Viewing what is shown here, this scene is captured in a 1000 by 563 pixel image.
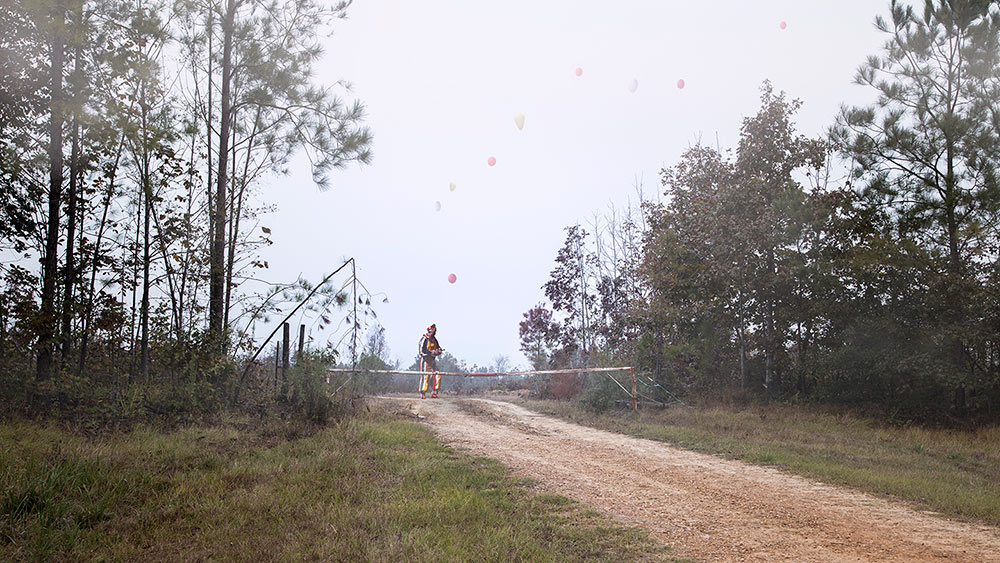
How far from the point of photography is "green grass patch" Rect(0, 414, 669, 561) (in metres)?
4.39

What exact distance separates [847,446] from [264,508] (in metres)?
10.0

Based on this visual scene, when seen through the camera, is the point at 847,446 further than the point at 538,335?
No

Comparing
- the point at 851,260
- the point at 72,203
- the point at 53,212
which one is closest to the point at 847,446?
the point at 851,260

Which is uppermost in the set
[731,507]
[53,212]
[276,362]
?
[53,212]

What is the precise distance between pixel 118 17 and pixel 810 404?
16827mm

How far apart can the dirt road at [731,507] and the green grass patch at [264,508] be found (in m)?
0.52

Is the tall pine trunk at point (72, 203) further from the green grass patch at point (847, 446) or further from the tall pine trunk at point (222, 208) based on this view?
the green grass patch at point (847, 446)

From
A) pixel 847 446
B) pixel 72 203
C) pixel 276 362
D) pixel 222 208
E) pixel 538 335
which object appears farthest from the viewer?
pixel 538 335

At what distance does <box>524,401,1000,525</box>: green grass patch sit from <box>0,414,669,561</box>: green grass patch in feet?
13.3

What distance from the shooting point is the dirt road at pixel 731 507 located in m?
4.71

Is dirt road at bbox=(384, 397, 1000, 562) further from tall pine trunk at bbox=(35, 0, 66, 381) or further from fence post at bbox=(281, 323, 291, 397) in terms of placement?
tall pine trunk at bbox=(35, 0, 66, 381)

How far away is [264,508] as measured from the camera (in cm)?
527

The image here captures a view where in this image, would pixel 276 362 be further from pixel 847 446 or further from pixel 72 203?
pixel 847 446

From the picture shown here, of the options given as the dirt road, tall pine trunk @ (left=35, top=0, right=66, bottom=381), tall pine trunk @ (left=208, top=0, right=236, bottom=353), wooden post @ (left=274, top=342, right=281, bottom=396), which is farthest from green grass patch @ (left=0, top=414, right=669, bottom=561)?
tall pine trunk @ (left=208, top=0, right=236, bottom=353)
